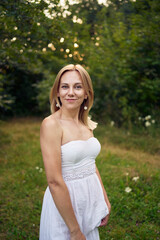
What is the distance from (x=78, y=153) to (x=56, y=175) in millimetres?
226

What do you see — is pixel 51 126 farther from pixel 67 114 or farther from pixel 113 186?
pixel 113 186

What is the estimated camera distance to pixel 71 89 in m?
1.67

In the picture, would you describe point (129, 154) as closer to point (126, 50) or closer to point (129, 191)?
point (129, 191)

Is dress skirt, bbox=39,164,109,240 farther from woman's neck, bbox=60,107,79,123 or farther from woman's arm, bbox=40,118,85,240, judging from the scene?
woman's neck, bbox=60,107,79,123

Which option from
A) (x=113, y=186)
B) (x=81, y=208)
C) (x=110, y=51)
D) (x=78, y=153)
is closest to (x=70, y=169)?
(x=78, y=153)

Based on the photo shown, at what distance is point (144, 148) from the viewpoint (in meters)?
5.36

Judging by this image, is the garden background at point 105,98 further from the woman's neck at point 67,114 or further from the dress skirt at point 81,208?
the dress skirt at point 81,208

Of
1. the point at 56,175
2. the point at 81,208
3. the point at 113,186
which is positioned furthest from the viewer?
the point at 113,186

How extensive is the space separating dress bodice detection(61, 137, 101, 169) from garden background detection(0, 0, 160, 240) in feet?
4.45

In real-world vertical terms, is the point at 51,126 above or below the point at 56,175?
above

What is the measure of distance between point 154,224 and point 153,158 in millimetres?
2040

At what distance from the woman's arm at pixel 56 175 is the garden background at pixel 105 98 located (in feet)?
4.23

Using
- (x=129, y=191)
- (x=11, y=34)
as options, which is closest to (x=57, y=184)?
(x=11, y=34)

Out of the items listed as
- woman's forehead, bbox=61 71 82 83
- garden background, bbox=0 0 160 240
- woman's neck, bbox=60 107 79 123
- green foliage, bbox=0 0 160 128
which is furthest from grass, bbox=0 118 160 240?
woman's forehead, bbox=61 71 82 83
